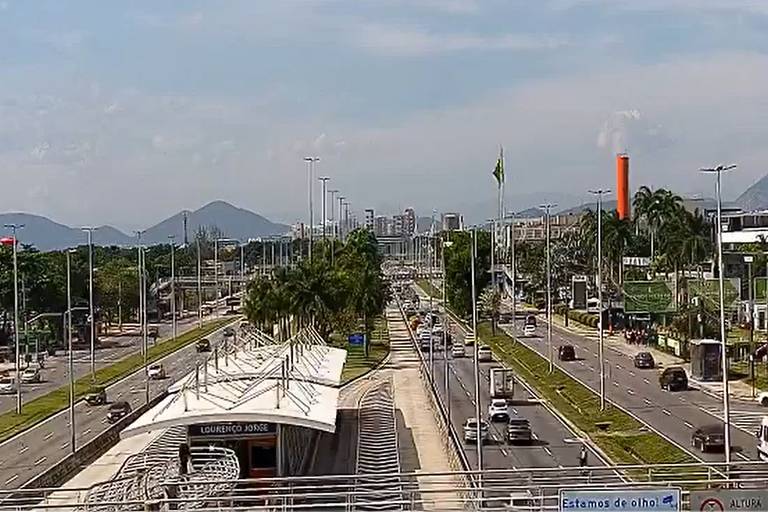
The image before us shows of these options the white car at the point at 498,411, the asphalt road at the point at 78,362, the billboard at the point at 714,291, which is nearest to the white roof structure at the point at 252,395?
the white car at the point at 498,411

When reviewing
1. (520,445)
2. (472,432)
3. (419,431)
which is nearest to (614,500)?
(520,445)

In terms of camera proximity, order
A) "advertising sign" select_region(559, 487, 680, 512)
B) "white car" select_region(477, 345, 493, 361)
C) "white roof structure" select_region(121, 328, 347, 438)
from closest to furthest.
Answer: "advertising sign" select_region(559, 487, 680, 512) < "white roof structure" select_region(121, 328, 347, 438) < "white car" select_region(477, 345, 493, 361)

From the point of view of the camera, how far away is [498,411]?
59.4 meters

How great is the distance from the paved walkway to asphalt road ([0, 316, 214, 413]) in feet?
75.9

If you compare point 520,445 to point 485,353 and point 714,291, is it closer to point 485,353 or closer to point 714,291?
point 714,291

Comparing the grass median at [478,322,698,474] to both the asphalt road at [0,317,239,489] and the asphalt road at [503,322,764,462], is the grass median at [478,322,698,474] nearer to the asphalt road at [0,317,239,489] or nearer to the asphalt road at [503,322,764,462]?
the asphalt road at [503,322,764,462]

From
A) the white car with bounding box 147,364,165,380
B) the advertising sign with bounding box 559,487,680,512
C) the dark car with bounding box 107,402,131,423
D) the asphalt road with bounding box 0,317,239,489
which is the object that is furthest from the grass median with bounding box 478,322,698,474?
→ the white car with bounding box 147,364,165,380

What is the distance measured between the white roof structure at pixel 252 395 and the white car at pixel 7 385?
1166 inches

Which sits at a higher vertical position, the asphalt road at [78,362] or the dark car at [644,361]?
the dark car at [644,361]

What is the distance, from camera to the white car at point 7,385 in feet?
257

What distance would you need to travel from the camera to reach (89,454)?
5175cm

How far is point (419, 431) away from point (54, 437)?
1781 centimetres

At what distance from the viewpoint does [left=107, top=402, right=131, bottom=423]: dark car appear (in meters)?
62.0

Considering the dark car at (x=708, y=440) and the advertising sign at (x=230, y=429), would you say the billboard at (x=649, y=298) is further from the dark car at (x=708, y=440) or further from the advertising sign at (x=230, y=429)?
the advertising sign at (x=230, y=429)
